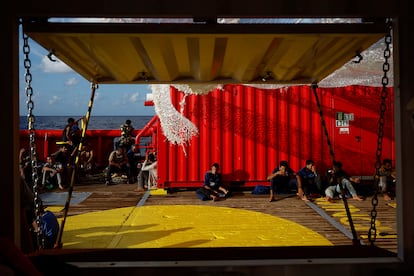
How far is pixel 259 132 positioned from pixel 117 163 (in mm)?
5089

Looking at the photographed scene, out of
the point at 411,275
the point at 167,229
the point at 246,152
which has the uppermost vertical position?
the point at 246,152

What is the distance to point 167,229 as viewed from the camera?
783 cm

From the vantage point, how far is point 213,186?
11.1 metres

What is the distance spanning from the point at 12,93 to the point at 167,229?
528 cm

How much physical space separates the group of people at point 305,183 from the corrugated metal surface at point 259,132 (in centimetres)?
66

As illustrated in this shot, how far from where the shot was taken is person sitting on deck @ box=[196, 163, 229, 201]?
36.1ft

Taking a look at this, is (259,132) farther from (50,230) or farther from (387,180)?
(50,230)

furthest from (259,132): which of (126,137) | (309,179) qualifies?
(126,137)

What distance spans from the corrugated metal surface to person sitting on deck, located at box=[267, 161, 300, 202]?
27.2 inches

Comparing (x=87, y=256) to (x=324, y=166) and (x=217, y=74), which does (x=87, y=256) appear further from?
(x=324, y=166)

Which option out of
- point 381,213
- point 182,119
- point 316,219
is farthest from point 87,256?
point 182,119

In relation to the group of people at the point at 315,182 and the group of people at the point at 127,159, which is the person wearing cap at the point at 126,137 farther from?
the group of people at the point at 315,182

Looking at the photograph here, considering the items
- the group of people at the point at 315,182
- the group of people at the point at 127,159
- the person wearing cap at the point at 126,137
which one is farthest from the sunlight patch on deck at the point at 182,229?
the person wearing cap at the point at 126,137
